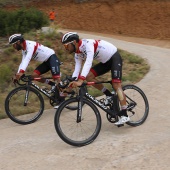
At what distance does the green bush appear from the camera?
47.6 ft

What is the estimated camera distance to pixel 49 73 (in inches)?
451

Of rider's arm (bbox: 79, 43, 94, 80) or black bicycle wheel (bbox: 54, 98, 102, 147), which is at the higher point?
rider's arm (bbox: 79, 43, 94, 80)

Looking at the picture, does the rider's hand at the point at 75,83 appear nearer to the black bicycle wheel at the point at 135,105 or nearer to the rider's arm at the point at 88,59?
the rider's arm at the point at 88,59

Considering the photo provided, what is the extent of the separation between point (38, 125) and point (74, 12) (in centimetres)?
2729

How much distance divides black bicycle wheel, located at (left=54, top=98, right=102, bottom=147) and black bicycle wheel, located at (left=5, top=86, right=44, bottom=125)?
1.61 metres

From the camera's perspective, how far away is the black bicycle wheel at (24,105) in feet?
24.0

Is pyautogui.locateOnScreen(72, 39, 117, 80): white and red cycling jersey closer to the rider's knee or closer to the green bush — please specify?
the rider's knee

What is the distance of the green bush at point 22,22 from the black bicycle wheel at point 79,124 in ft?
30.0

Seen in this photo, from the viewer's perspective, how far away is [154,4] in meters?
29.7

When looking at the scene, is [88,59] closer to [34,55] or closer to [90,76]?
[90,76]

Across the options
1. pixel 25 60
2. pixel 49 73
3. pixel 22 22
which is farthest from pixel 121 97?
pixel 22 22

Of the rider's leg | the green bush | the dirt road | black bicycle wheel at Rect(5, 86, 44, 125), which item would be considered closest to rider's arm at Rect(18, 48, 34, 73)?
black bicycle wheel at Rect(5, 86, 44, 125)

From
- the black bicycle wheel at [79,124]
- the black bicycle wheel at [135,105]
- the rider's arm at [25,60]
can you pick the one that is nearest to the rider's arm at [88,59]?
the black bicycle wheel at [79,124]

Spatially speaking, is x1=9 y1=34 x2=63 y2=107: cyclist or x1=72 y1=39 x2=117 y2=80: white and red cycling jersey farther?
x1=9 y1=34 x2=63 y2=107: cyclist
